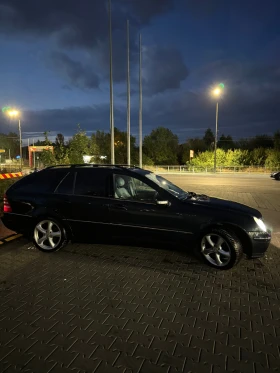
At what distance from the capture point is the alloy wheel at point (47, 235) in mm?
5496

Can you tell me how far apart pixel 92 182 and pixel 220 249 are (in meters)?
2.42

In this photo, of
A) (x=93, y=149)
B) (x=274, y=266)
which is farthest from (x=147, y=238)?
(x=93, y=149)

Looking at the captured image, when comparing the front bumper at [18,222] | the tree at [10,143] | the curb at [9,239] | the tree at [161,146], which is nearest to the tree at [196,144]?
the tree at [161,146]

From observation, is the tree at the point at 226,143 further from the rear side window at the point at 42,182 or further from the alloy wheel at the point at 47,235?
the alloy wheel at the point at 47,235

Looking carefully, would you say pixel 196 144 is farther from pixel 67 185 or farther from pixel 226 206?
pixel 226 206

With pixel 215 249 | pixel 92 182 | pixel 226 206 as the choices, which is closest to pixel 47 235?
pixel 92 182

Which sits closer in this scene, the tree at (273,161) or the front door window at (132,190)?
the front door window at (132,190)

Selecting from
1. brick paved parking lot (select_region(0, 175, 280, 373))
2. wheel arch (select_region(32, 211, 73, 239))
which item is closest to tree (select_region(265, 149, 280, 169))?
brick paved parking lot (select_region(0, 175, 280, 373))

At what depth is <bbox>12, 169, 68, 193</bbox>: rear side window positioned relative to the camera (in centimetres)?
571

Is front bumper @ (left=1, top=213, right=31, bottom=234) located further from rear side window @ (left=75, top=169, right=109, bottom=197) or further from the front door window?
the front door window

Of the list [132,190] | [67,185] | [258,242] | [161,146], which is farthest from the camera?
[161,146]

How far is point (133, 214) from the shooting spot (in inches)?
199

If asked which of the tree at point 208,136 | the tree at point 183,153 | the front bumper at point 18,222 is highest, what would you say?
the tree at point 208,136

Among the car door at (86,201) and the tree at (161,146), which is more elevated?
the tree at (161,146)
